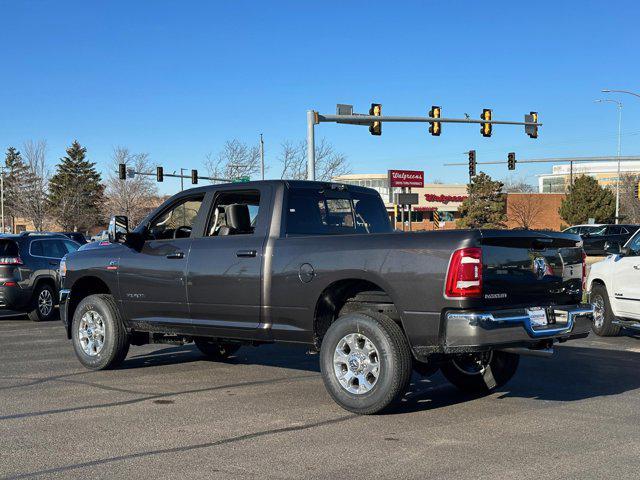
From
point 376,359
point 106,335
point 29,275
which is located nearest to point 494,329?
point 376,359

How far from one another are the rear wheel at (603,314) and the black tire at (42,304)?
1016 cm

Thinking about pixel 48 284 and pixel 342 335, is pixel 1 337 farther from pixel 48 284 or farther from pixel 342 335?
pixel 342 335

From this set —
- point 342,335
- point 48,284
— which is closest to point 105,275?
point 342,335

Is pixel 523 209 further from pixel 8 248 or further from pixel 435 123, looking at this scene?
pixel 8 248

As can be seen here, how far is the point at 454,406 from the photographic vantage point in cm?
702

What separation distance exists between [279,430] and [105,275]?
3.70 metres

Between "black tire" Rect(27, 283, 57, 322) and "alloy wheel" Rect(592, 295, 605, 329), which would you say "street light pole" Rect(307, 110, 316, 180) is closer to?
"black tire" Rect(27, 283, 57, 322)

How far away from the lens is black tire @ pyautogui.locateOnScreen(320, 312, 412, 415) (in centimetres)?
639

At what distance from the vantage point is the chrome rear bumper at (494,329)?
600cm

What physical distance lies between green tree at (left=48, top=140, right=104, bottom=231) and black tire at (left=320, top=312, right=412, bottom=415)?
6549 centimetres

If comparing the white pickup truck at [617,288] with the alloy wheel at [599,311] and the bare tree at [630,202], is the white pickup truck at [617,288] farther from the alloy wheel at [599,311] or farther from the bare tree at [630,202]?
the bare tree at [630,202]

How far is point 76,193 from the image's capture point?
71.7m

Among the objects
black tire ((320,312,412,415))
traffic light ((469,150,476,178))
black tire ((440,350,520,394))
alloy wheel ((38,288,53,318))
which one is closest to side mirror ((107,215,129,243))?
black tire ((320,312,412,415))

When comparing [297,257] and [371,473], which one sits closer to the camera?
[371,473]
